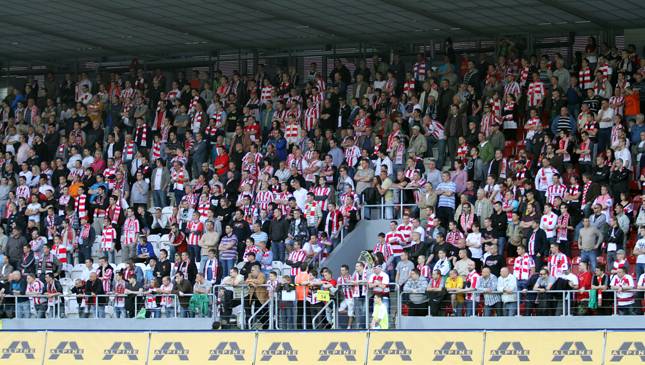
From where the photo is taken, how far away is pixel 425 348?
22328 millimetres

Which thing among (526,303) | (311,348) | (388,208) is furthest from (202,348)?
(388,208)

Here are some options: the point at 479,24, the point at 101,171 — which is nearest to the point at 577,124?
the point at 479,24

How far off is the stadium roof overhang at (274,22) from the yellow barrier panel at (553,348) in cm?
1300

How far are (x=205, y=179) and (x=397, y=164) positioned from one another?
5119mm

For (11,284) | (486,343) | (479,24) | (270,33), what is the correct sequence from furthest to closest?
(270,33)
(479,24)
(11,284)
(486,343)

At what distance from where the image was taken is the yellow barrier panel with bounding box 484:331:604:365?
2138cm

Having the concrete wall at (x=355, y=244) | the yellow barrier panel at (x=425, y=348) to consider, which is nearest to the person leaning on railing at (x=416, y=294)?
the concrete wall at (x=355, y=244)

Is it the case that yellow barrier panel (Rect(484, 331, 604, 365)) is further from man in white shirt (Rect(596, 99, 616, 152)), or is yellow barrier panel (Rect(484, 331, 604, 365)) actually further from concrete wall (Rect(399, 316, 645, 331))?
man in white shirt (Rect(596, 99, 616, 152))

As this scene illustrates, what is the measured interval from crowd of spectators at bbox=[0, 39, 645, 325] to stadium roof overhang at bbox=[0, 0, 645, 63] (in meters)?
0.98

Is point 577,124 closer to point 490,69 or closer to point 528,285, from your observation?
point 490,69

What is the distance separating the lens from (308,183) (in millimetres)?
32594

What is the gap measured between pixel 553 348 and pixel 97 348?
825 centimetres

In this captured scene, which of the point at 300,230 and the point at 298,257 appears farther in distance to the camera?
the point at 300,230

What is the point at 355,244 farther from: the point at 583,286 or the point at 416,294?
the point at 583,286
